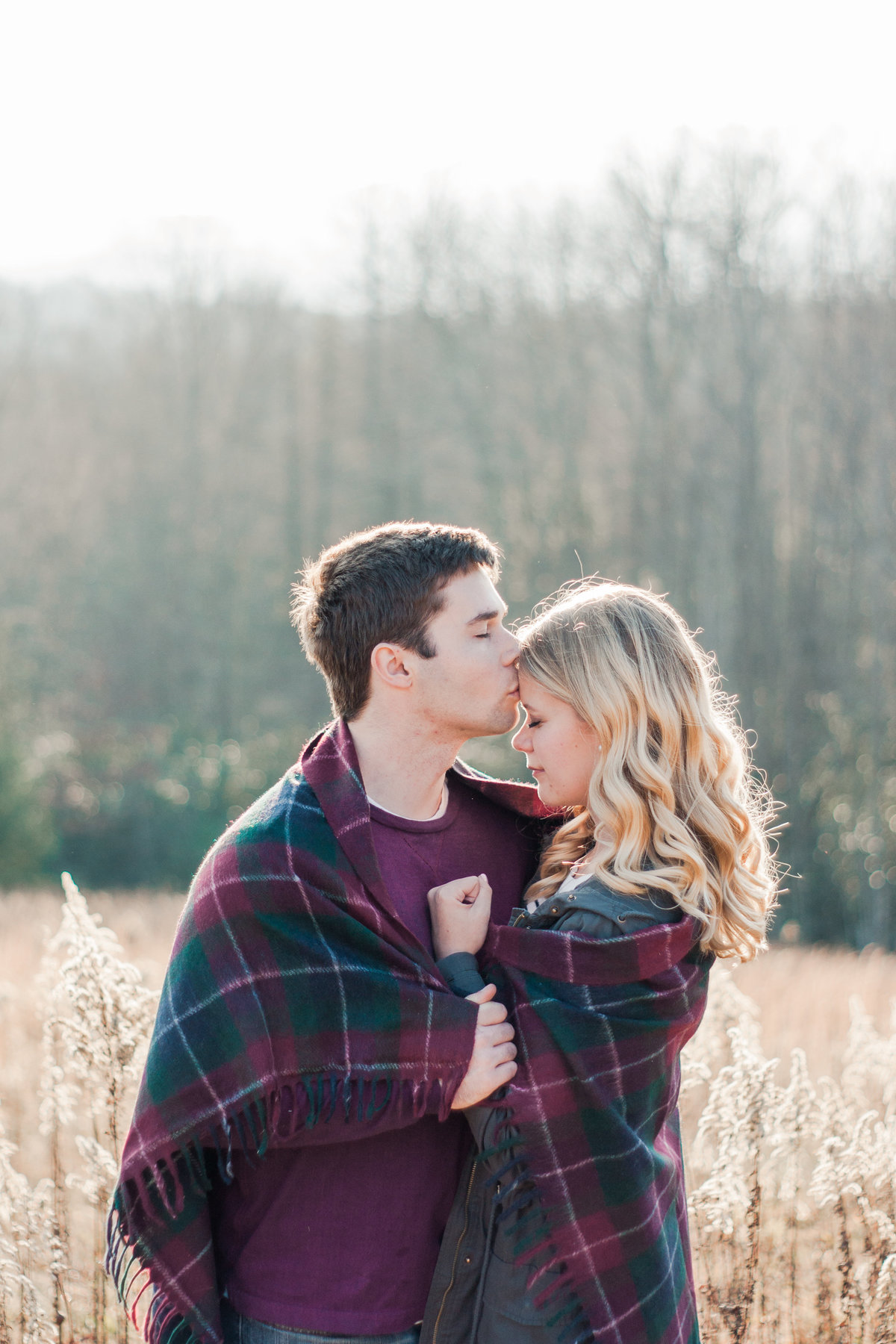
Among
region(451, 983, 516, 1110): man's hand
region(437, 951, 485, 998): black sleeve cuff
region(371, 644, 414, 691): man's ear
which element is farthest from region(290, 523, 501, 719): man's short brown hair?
region(451, 983, 516, 1110): man's hand

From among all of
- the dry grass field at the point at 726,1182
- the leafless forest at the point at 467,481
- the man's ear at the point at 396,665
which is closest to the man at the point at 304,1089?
the man's ear at the point at 396,665

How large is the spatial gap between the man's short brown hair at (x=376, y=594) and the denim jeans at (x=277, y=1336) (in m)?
1.16

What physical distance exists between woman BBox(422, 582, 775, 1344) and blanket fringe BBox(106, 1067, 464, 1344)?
183mm

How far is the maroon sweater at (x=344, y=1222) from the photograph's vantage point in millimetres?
2023

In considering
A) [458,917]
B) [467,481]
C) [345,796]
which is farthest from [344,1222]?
[467,481]

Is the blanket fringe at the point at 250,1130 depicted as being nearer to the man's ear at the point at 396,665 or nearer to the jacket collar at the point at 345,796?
the jacket collar at the point at 345,796

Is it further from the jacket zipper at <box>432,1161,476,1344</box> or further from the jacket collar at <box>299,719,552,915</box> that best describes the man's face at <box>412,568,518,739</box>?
the jacket zipper at <box>432,1161,476,1344</box>

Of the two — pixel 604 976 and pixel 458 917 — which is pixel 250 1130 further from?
pixel 604 976

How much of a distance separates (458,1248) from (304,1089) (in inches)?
17.0

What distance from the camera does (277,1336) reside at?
205cm

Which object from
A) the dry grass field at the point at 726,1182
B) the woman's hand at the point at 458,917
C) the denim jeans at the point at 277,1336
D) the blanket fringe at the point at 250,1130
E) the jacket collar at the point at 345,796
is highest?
the jacket collar at the point at 345,796

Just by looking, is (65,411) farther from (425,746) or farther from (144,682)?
(425,746)

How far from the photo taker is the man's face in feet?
7.65

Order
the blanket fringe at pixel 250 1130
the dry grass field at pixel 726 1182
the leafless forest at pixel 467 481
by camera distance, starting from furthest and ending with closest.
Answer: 1. the leafless forest at pixel 467 481
2. the dry grass field at pixel 726 1182
3. the blanket fringe at pixel 250 1130
